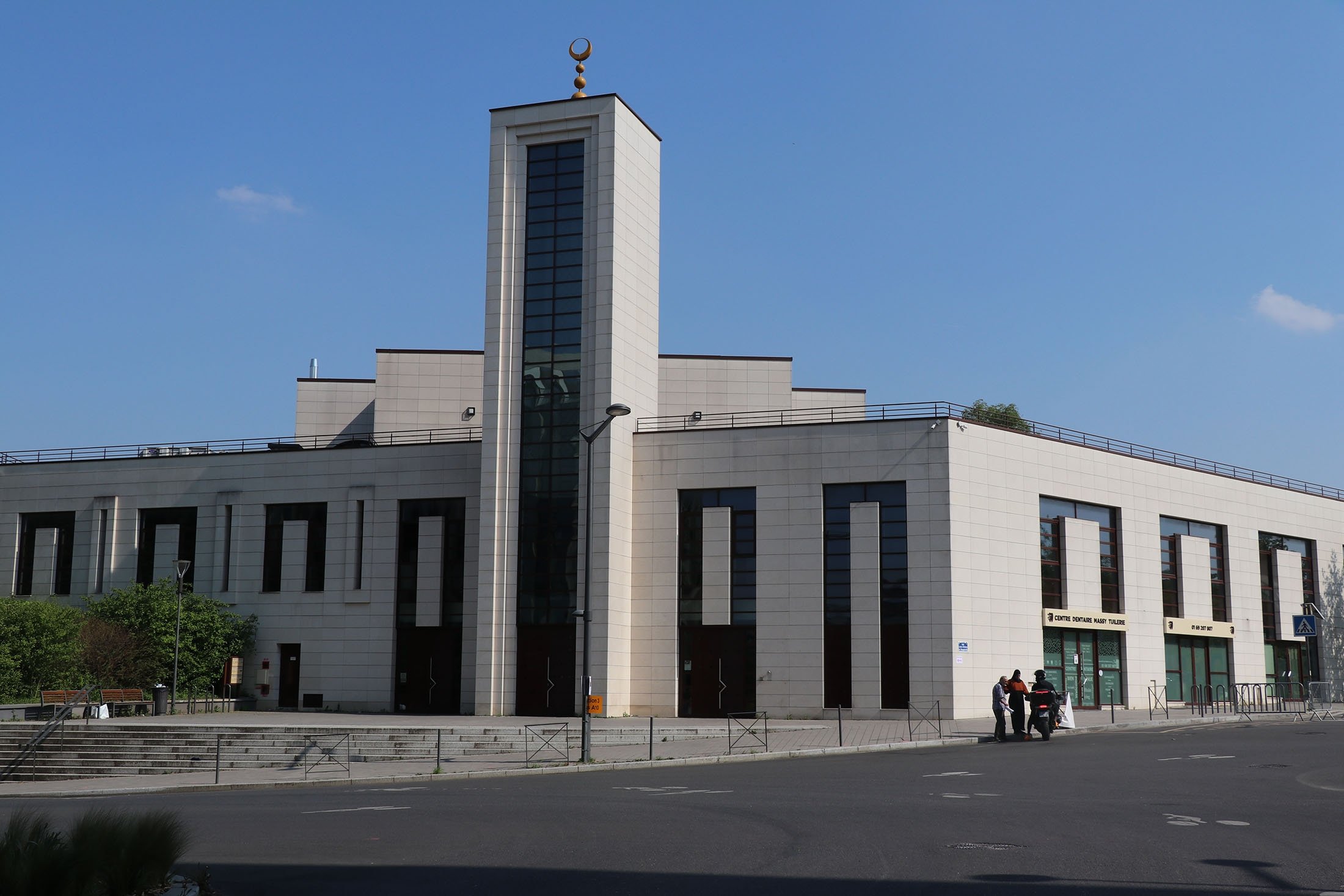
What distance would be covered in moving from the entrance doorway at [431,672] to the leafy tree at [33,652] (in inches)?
457

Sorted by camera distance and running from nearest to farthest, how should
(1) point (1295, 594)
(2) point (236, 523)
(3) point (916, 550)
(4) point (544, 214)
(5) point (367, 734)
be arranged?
(5) point (367, 734)
(3) point (916, 550)
(4) point (544, 214)
(2) point (236, 523)
(1) point (1295, 594)

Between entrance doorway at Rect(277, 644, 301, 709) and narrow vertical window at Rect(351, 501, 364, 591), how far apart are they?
369 centimetres

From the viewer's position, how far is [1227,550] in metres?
52.4

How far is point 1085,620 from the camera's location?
4581 cm

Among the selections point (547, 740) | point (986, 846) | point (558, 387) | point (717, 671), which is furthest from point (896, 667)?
point (986, 846)

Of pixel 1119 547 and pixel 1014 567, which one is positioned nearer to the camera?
pixel 1014 567

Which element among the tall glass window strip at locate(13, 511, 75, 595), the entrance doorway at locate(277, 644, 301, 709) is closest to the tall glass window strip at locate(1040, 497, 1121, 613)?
the entrance doorway at locate(277, 644, 301, 709)

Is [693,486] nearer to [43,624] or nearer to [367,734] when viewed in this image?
[367,734]

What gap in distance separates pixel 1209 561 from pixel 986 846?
42.5 metres

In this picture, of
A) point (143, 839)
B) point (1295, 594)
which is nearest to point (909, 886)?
point (143, 839)

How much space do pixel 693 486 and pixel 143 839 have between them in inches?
1350

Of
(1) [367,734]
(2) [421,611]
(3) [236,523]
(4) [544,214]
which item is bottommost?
(1) [367,734]

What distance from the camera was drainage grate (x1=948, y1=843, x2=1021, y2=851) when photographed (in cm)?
1340

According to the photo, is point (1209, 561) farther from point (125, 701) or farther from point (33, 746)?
point (33, 746)
